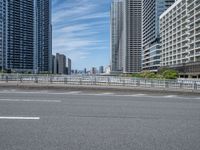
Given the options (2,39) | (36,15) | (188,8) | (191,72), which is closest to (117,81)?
(191,72)

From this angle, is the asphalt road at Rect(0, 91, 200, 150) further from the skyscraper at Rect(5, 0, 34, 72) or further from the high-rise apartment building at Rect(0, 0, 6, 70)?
the skyscraper at Rect(5, 0, 34, 72)

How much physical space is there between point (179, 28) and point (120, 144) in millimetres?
122046

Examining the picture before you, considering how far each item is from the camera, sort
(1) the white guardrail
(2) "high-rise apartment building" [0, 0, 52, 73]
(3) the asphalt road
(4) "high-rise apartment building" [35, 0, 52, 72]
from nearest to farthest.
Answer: (3) the asphalt road, (1) the white guardrail, (2) "high-rise apartment building" [0, 0, 52, 73], (4) "high-rise apartment building" [35, 0, 52, 72]

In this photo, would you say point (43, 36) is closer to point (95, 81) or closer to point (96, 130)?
point (95, 81)

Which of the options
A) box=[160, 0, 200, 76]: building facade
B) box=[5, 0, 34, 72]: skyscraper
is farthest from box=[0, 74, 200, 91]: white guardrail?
box=[5, 0, 34, 72]: skyscraper

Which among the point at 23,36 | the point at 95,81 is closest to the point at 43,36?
the point at 23,36

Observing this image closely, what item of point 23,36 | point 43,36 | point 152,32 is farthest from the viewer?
point 43,36

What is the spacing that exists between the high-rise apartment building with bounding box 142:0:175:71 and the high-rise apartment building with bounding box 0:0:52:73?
208 feet

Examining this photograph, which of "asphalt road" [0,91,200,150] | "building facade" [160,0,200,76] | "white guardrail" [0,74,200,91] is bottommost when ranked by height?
"asphalt road" [0,91,200,150]

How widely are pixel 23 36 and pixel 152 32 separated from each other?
74.2 m

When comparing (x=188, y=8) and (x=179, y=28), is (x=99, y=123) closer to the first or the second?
(x=188, y=8)

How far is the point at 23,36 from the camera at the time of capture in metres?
150

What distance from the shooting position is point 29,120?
7230 millimetres

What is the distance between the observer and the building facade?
100244 mm
